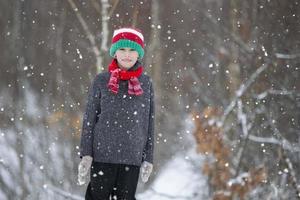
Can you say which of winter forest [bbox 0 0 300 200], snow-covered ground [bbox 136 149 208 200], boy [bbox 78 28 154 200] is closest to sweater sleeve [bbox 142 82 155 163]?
boy [bbox 78 28 154 200]

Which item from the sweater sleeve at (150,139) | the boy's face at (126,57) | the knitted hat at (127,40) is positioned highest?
the knitted hat at (127,40)

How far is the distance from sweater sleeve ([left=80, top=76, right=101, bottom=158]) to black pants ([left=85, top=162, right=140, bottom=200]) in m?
0.12

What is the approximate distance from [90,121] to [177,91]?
13.1ft

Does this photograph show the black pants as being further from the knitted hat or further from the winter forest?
the winter forest

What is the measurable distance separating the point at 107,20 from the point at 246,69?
5.43ft

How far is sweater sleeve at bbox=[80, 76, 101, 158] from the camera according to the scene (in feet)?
10.4

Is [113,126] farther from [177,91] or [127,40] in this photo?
[177,91]

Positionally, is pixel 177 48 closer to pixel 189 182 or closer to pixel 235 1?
pixel 235 1

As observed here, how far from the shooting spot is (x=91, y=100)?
322 cm

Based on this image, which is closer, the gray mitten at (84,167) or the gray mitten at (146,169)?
the gray mitten at (84,167)

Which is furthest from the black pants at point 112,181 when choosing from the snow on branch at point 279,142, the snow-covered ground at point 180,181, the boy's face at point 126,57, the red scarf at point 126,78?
the snow on branch at point 279,142

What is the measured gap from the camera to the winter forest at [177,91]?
610cm

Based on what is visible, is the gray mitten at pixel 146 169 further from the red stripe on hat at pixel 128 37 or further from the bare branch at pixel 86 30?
the bare branch at pixel 86 30

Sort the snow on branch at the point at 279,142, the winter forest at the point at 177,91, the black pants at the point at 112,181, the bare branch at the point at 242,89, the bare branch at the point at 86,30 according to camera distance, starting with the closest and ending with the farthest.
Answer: the black pants at the point at 112,181
the snow on branch at the point at 279,142
the winter forest at the point at 177,91
the bare branch at the point at 242,89
the bare branch at the point at 86,30
